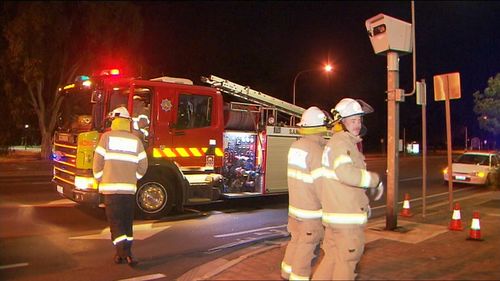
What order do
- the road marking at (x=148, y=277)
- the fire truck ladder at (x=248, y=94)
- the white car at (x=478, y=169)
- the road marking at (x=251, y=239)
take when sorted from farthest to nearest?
the white car at (x=478, y=169)
the fire truck ladder at (x=248, y=94)
the road marking at (x=251, y=239)
the road marking at (x=148, y=277)

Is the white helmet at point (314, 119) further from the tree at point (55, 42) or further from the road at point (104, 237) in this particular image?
the tree at point (55, 42)

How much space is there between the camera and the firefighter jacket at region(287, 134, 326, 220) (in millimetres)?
4980

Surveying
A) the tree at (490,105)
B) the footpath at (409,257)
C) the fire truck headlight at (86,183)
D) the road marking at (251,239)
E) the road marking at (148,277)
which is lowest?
the road marking at (148,277)

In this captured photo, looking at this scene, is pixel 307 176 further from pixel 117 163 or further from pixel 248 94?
pixel 248 94

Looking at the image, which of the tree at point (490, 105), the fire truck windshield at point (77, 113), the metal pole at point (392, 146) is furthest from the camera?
the tree at point (490, 105)

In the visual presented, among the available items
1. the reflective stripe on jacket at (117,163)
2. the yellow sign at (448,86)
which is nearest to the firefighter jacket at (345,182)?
the reflective stripe on jacket at (117,163)

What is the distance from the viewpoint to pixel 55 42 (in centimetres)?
2917

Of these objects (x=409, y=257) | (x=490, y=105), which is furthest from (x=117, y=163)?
(x=490, y=105)

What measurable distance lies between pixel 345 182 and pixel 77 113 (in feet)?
23.6

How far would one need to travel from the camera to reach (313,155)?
498 centimetres

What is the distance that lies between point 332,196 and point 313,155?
0.56 m

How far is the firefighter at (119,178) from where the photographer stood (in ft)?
22.0

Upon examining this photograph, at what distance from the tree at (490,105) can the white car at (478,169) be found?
1.82m

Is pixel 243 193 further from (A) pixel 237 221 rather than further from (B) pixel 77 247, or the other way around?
(B) pixel 77 247
